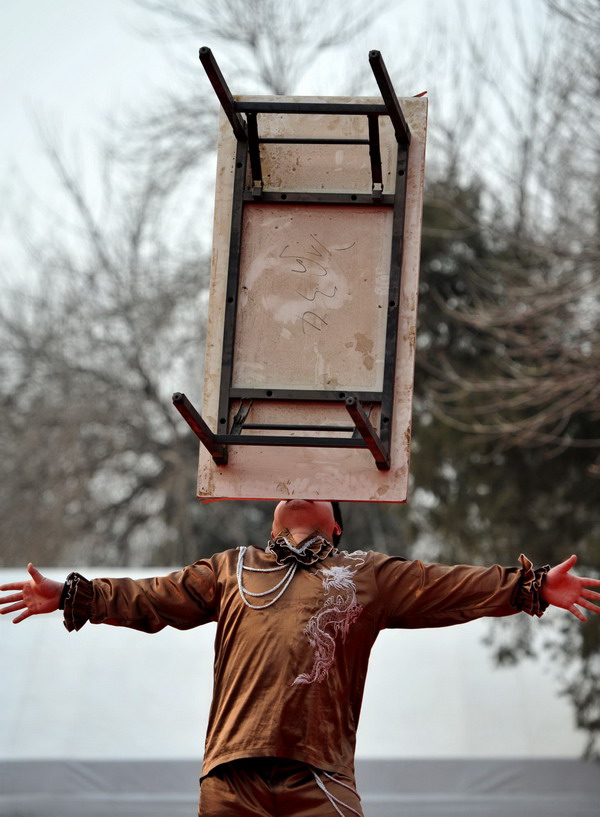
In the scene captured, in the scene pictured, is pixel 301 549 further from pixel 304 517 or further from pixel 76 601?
pixel 76 601

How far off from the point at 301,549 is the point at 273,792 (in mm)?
598

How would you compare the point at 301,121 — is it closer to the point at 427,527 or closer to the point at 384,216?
the point at 384,216

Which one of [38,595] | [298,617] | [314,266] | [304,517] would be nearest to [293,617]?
[298,617]

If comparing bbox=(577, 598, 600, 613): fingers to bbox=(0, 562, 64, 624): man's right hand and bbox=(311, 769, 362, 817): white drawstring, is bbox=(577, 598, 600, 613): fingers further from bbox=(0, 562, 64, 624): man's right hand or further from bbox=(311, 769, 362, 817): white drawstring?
bbox=(0, 562, 64, 624): man's right hand

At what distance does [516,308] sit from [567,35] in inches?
74.2

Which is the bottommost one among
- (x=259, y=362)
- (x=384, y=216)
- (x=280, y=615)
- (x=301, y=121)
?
(x=280, y=615)

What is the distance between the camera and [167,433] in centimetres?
1293

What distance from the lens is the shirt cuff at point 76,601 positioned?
297 centimetres

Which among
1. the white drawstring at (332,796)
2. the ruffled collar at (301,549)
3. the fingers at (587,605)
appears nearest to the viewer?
the white drawstring at (332,796)

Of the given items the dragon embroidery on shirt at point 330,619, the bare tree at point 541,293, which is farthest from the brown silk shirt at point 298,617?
the bare tree at point 541,293

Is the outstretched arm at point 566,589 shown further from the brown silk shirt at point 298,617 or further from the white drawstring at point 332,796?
the white drawstring at point 332,796

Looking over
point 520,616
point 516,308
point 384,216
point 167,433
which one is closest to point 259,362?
point 384,216

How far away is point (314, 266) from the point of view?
3072mm

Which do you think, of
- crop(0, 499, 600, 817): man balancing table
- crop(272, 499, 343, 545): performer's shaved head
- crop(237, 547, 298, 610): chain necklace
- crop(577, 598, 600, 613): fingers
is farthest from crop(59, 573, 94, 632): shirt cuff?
crop(577, 598, 600, 613): fingers
